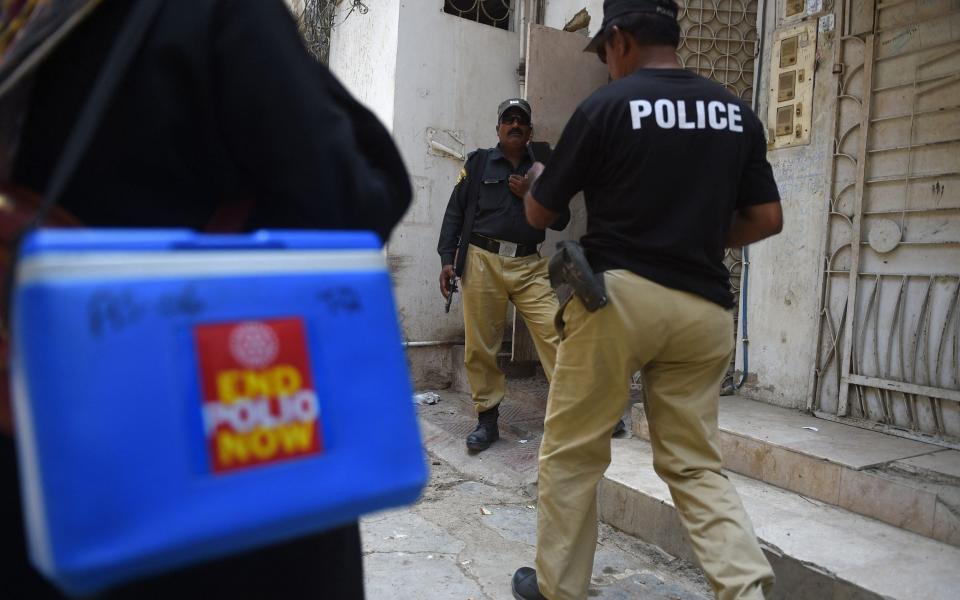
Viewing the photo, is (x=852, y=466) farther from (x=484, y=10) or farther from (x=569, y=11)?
(x=484, y=10)

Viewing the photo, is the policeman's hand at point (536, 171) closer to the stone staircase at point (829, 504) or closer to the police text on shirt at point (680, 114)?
the police text on shirt at point (680, 114)

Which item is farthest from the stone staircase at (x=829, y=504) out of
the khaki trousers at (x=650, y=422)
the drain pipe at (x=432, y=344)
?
the drain pipe at (x=432, y=344)

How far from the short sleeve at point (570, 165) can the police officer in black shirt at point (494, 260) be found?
→ 213 centimetres

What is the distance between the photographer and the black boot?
14.7ft

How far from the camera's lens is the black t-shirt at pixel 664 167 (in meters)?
2.18

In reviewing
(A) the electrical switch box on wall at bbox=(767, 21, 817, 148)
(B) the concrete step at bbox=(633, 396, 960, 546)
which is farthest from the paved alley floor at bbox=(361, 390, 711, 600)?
(A) the electrical switch box on wall at bbox=(767, 21, 817, 148)

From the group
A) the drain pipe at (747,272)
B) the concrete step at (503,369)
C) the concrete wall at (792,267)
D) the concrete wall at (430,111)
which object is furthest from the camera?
the concrete wall at (430,111)

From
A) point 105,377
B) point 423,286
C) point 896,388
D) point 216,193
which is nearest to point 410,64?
point 423,286

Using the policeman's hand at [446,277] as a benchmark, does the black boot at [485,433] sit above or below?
below

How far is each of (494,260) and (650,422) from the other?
2.30m

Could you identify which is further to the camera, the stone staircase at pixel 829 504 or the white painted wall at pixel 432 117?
the white painted wall at pixel 432 117

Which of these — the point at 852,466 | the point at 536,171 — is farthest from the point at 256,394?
the point at 852,466

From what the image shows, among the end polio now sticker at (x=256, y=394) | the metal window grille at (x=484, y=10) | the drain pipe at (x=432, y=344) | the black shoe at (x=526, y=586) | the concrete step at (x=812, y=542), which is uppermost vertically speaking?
the metal window grille at (x=484, y=10)

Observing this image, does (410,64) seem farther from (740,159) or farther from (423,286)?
(740,159)
